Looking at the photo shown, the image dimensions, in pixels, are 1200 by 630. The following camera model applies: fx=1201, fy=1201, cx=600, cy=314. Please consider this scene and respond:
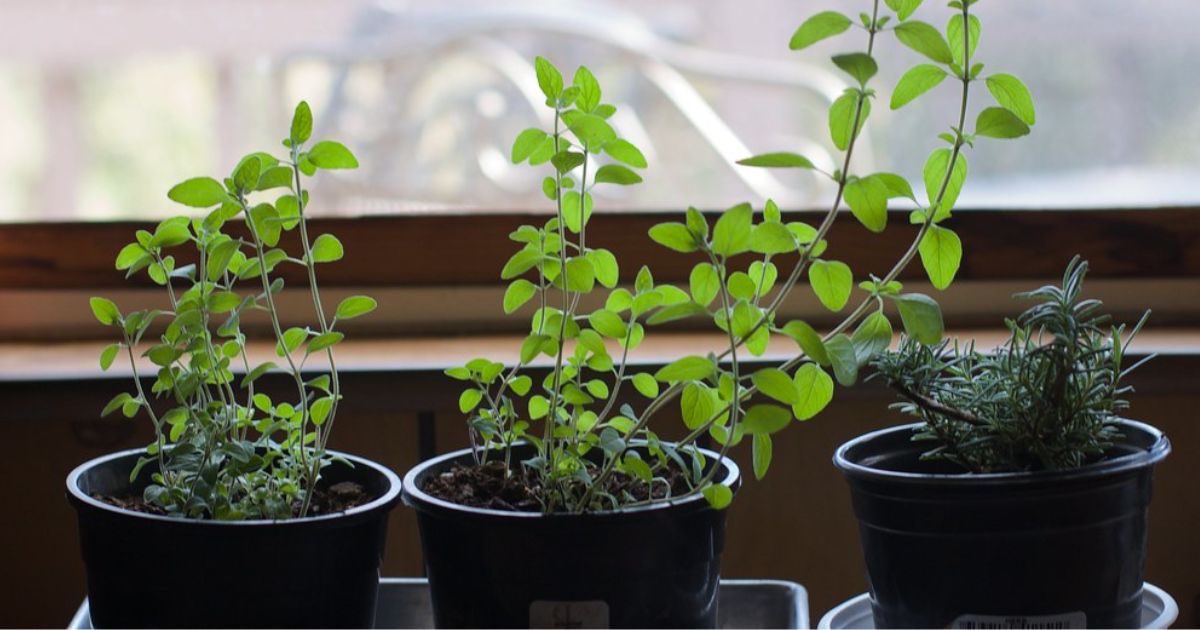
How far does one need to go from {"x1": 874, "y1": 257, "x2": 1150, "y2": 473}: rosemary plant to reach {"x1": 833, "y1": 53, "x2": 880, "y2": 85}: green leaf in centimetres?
17

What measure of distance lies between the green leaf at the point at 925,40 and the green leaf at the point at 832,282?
4.8 inches

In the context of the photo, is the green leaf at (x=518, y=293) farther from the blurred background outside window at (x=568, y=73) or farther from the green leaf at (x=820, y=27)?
the blurred background outside window at (x=568, y=73)

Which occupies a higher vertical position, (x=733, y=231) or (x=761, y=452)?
(x=733, y=231)

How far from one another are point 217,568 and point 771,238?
1.17 feet

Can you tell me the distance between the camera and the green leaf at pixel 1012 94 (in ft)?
2.24

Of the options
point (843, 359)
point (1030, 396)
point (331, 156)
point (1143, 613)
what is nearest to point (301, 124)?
point (331, 156)

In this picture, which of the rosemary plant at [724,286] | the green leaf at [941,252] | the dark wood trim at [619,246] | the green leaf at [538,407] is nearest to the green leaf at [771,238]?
the rosemary plant at [724,286]

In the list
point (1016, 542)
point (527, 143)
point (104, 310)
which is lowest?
point (1016, 542)

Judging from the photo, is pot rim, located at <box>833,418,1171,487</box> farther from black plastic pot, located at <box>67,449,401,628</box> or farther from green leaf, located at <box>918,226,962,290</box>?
black plastic pot, located at <box>67,449,401,628</box>

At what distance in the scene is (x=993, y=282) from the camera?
126 cm

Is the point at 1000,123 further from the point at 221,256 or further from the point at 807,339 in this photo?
the point at 221,256

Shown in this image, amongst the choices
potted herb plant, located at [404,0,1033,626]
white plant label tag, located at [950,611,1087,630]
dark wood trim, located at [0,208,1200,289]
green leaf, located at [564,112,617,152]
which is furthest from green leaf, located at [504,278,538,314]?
dark wood trim, located at [0,208,1200,289]

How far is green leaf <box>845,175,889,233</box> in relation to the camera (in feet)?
2.11

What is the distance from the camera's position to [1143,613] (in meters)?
0.73
